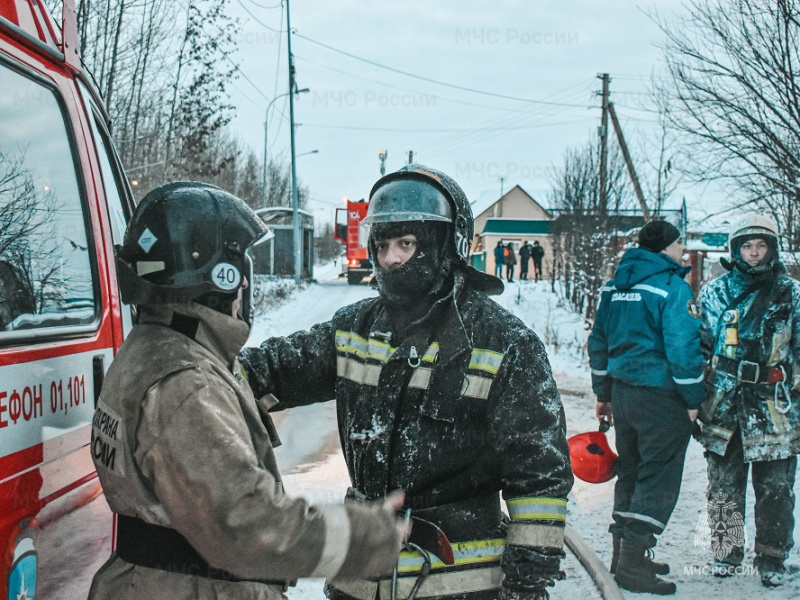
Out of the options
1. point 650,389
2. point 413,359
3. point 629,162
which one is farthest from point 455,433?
point 629,162

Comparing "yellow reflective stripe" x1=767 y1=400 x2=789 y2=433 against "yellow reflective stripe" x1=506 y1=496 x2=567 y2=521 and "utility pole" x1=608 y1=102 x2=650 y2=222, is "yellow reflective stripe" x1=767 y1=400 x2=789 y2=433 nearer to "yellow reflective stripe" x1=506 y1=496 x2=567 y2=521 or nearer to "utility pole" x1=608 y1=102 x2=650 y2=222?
"yellow reflective stripe" x1=506 y1=496 x2=567 y2=521

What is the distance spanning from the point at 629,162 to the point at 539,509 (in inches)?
653

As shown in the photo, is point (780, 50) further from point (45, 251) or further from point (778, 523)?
point (45, 251)

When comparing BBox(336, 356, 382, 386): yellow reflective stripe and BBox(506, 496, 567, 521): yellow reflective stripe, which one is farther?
BBox(336, 356, 382, 386): yellow reflective stripe

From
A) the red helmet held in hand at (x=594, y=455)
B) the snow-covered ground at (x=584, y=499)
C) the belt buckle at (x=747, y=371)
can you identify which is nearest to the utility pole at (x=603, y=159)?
the snow-covered ground at (x=584, y=499)

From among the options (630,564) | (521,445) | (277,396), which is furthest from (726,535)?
(277,396)

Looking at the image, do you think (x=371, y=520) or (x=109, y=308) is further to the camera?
(x=109, y=308)

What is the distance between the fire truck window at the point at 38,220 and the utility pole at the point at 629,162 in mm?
14202

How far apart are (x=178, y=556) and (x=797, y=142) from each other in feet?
24.9

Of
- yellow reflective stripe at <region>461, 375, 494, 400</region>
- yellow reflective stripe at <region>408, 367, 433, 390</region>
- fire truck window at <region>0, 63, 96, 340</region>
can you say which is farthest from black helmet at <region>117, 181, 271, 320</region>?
yellow reflective stripe at <region>461, 375, 494, 400</region>

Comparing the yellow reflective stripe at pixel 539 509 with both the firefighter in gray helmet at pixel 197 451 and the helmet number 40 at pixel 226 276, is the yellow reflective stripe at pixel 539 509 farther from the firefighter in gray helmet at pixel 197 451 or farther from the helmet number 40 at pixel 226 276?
the helmet number 40 at pixel 226 276

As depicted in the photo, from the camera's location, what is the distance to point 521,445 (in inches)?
89.8

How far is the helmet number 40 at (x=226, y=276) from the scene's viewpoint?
1801 millimetres

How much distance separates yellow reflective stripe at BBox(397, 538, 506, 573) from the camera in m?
2.32
